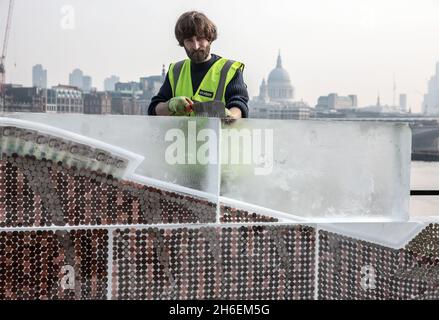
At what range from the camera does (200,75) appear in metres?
3.49

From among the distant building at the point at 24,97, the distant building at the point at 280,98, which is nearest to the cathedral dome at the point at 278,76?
the distant building at the point at 280,98

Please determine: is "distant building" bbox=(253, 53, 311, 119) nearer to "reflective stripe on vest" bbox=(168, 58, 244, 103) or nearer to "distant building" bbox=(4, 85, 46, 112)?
"distant building" bbox=(4, 85, 46, 112)

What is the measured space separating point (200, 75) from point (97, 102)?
4617 inches

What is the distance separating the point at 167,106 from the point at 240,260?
2.96ft

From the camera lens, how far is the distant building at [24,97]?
103 metres

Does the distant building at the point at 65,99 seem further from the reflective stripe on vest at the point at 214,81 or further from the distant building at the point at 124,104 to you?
the reflective stripe on vest at the point at 214,81

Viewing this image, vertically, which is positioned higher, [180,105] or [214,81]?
[214,81]

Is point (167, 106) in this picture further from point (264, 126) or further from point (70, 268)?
point (70, 268)

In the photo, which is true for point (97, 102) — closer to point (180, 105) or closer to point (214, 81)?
point (214, 81)

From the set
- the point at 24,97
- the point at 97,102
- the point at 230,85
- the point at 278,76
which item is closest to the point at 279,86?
the point at 278,76

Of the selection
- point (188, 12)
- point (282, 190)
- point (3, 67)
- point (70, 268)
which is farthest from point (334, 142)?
point (3, 67)

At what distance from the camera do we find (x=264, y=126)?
307 cm

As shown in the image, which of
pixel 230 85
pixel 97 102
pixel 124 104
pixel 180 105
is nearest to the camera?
pixel 180 105

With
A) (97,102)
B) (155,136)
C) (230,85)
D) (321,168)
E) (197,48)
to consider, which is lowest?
(321,168)
